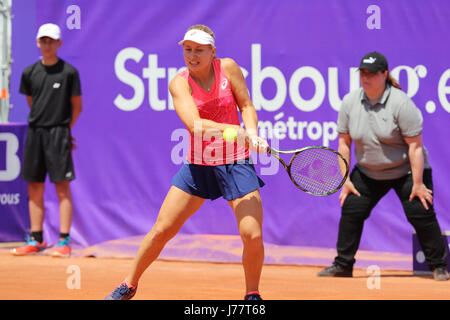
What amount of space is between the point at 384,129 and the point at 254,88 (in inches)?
60.4

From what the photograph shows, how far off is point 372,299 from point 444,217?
→ 192cm

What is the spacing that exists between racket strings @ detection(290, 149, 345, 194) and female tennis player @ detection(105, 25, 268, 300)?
31 centimetres

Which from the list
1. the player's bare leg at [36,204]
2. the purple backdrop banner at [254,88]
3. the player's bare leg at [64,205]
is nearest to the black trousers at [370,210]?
the purple backdrop banner at [254,88]

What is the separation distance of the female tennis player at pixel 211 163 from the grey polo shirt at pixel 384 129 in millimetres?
1759

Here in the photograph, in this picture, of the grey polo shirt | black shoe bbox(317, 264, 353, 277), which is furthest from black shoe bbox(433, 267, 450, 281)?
the grey polo shirt

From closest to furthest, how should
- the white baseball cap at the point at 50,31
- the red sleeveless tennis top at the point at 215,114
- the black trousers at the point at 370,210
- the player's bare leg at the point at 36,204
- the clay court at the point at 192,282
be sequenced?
the red sleeveless tennis top at the point at 215,114, the clay court at the point at 192,282, the black trousers at the point at 370,210, the white baseball cap at the point at 50,31, the player's bare leg at the point at 36,204

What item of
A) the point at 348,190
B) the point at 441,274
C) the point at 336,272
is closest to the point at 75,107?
the point at 348,190

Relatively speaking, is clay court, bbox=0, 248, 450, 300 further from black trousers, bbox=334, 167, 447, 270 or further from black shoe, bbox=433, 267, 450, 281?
black trousers, bbox=334, 167, 447, 270

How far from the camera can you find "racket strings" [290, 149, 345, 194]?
4824mm

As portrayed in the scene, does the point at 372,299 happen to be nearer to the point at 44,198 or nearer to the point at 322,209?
the point at 322,209

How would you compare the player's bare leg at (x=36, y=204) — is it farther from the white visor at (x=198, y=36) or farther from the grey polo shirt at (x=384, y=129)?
the white visor at (x=198, y=36)

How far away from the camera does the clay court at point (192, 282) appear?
5.43 metres
